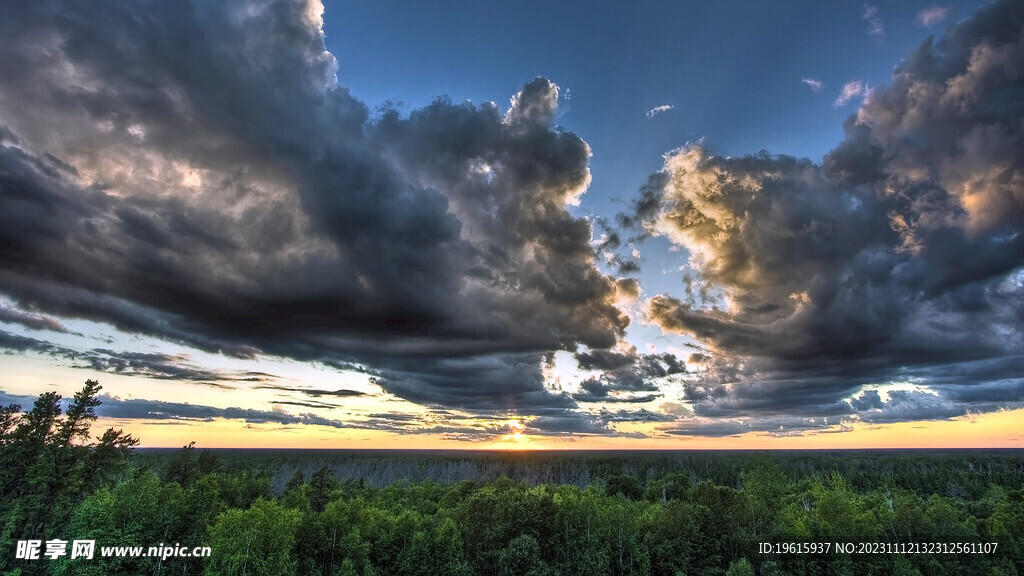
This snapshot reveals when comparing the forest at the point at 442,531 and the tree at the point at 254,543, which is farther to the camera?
the forest at the point at 442,531

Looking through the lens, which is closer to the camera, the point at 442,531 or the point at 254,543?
the point at 254,543

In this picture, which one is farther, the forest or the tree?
the forest

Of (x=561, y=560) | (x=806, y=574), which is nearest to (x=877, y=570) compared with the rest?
(x=806, y=574)

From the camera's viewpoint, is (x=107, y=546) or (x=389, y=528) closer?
(x=107, y=546)

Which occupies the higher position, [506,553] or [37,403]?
[37,403]

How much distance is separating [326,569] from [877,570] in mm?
78186

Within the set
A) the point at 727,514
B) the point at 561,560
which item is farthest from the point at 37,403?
the point at 727,514

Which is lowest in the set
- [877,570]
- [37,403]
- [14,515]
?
[877,570]

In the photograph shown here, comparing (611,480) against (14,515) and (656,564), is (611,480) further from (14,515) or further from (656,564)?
(14,515)

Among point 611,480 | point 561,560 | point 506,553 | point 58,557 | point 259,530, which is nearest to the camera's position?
point 58,557

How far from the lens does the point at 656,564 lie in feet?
232

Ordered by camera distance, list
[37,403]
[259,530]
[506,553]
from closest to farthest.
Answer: [259,530] → [37,403] → [506,553]

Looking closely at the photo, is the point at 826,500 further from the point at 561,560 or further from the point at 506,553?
the point at 506,553

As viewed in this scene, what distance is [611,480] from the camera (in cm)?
13138
